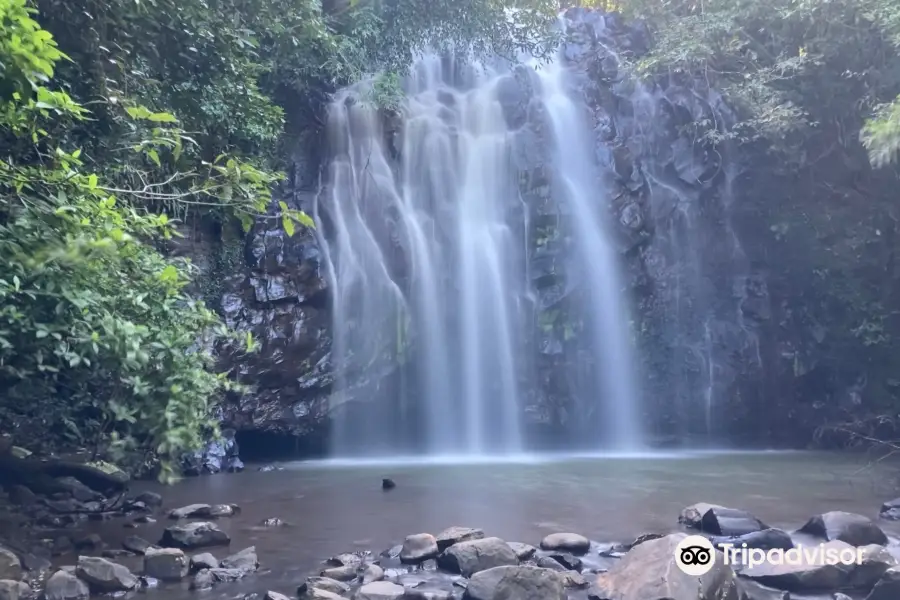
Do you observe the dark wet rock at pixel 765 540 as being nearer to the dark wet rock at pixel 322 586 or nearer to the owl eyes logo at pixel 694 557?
the owl eyes logo at pixel 694 557

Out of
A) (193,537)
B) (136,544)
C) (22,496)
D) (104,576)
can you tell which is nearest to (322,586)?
(104,576)

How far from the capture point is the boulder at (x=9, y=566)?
5.63m

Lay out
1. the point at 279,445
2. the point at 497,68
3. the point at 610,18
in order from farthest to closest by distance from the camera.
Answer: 1. the point at 610,18
2. the point at 497,68
3. the point at 279,445

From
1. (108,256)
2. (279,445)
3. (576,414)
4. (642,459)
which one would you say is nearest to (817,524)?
(108,256)

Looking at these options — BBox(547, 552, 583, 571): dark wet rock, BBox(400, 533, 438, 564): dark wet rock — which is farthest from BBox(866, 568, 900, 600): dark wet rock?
BBox(400, 533, 438, 564): dark wet rock

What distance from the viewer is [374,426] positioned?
1579 centimetres

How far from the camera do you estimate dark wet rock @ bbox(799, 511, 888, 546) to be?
6773mm

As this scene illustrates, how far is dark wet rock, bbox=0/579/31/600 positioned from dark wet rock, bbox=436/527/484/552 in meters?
3.03

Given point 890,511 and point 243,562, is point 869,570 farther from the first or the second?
point 243,562

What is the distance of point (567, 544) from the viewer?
22.5ft

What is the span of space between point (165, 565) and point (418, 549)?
195cm

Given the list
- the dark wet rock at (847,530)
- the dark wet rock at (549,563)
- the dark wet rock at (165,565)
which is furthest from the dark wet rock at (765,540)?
the dark wet rock at (165,565)

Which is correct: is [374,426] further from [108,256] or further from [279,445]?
[108,256]

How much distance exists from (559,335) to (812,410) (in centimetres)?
572
